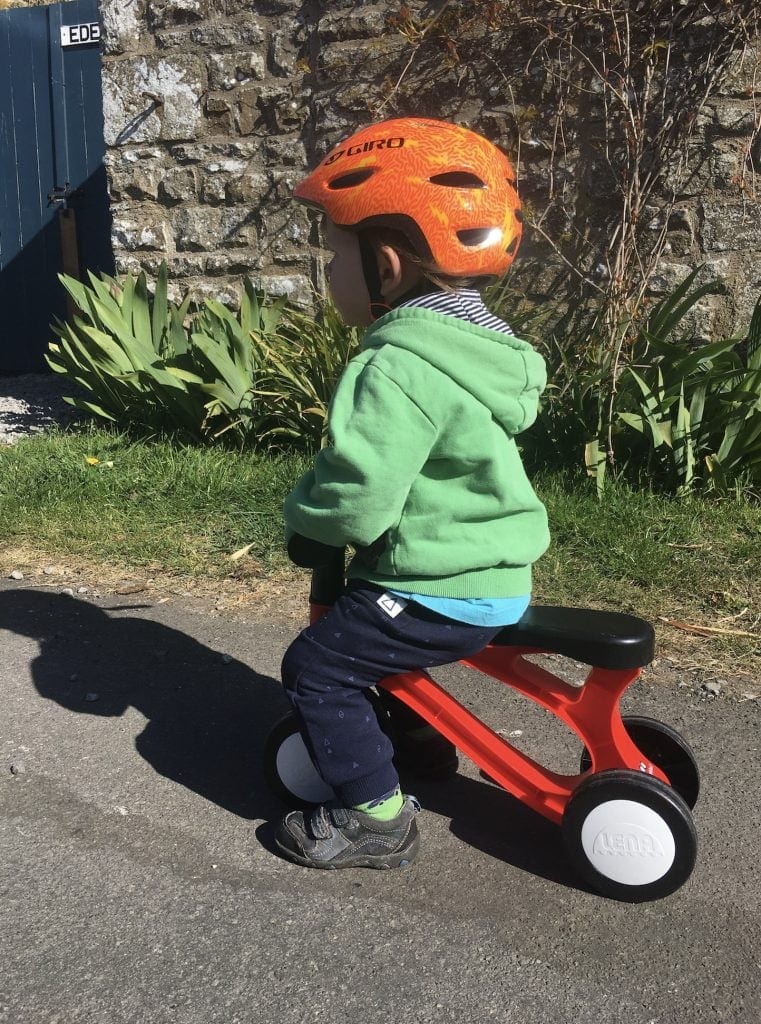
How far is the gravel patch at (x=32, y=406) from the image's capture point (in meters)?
6.29

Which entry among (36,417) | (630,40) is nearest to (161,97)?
(36,417)

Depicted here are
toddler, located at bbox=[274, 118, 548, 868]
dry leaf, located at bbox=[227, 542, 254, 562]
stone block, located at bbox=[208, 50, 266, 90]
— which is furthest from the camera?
stone block, located at bbox=[208, 50, 266, 90]

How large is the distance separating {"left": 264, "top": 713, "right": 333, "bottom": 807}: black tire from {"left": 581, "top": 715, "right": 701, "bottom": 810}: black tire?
71cm

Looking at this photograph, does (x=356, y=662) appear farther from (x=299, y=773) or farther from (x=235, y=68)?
(x=235, y=68)

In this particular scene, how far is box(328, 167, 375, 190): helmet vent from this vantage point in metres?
2.12

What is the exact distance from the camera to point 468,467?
6.76ft

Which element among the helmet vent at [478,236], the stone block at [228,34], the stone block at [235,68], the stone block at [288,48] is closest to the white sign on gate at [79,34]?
the stone block at [228,34]

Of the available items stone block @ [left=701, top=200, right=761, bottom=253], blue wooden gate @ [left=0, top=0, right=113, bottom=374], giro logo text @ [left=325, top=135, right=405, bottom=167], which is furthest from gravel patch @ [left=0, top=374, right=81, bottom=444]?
giro logo text @ [left=325, top=135, right=405, bottom=167]

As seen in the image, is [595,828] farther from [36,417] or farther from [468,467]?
[36,417]

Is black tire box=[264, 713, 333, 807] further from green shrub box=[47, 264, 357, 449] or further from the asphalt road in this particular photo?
green shrub box=[47, 264, 357, 449]

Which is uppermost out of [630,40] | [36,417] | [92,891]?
[630,40]

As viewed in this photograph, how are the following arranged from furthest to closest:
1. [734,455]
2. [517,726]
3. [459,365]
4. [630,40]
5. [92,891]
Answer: [630,40] → [734,455] → [517,726] → [92,891] → [459,365]

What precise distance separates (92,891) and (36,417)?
16.1 feet

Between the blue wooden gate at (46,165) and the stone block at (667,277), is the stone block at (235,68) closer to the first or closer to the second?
the blue wooden gate at (46,165)
